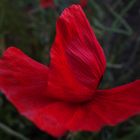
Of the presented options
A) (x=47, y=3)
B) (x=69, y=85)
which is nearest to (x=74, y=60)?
(x=69, y=85)

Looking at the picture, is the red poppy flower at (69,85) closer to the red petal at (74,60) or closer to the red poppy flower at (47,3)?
the red petal at (74,60)

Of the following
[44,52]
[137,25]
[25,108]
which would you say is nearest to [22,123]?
[44,52]

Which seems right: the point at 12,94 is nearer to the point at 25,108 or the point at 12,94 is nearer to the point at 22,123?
the point at 25,108

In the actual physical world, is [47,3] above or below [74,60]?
below

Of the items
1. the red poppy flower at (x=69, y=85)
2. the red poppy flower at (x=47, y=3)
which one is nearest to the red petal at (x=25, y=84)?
the red poppy flower at (x=69, y=85)

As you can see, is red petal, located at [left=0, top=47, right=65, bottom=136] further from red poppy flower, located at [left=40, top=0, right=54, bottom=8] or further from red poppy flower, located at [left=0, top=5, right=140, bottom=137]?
red poppy flower, located at [left=40, top=0, right=54, bottom=8]

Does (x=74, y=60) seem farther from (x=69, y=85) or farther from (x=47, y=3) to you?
(x=47, y=3)
